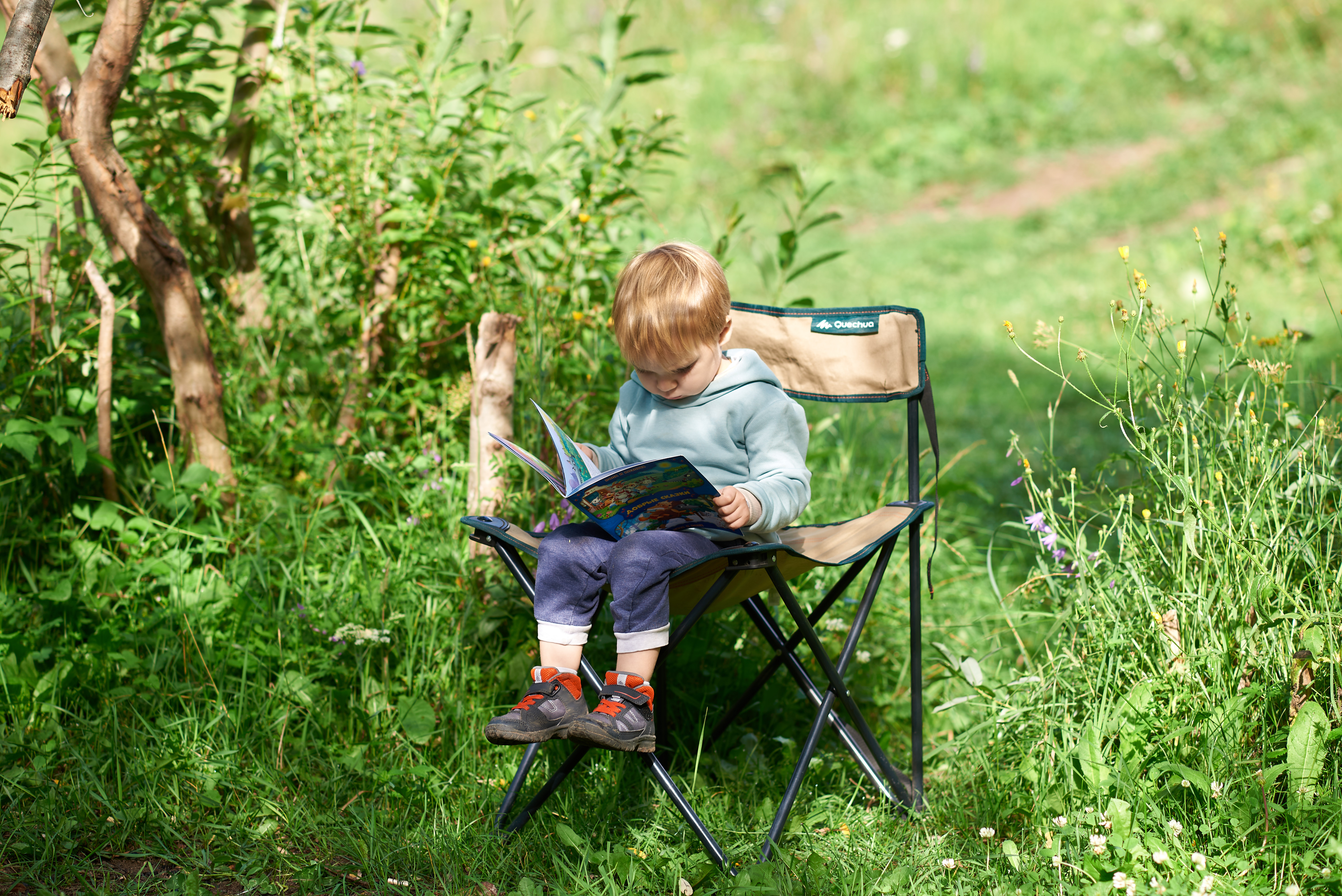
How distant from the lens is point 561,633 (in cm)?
196

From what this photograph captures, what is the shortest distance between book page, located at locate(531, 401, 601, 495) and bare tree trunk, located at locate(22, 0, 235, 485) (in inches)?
49.6

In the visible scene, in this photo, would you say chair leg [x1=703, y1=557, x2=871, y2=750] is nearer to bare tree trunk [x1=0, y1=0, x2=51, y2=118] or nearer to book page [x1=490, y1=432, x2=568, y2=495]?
book page [x1=490, y1=432, x2=568, y2=495]

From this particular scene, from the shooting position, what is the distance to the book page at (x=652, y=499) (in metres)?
1.78

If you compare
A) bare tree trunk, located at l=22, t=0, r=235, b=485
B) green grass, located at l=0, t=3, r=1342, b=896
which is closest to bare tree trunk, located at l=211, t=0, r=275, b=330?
bare tree trunk, located at l=22, t=0, r=235, b=485

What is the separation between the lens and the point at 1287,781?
185cm

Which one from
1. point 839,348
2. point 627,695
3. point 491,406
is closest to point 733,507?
point 627,695

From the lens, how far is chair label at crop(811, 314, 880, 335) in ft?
7.82

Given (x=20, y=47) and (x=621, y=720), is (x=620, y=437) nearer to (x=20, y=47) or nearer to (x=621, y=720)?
(x=621, y=720)

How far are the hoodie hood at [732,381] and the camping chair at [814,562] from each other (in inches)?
11.9

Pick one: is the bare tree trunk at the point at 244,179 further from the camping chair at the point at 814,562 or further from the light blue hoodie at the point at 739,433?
the light blue hoodie at the point at 739,433

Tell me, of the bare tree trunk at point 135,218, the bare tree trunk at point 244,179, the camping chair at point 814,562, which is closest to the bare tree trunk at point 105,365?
the bare tree trunk at point 135,218

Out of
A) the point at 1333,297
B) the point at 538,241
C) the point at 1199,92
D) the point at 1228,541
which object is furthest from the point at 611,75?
the point at 1199,92

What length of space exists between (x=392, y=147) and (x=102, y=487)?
1250 millimetres

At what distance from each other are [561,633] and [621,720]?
23 cm
